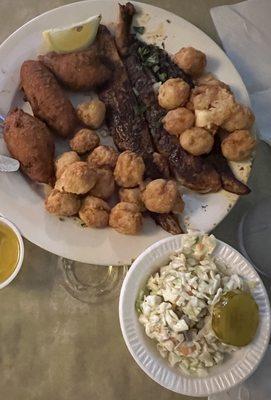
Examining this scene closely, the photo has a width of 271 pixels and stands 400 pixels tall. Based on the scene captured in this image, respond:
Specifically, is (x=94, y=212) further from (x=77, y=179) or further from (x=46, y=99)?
(x=46, y=99)

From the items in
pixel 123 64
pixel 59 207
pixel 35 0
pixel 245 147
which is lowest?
pixel 245 147

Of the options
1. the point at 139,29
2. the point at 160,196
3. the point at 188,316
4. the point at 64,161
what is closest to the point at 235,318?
the point at 188,316

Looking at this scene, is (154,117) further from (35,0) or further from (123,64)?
(35,0)

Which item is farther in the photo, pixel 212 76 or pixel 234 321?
pixel 212 76

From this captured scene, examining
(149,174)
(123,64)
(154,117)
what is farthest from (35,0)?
(149,174)

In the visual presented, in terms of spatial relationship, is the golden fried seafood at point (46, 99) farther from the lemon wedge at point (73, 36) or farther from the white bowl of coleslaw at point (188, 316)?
the white bowl of coleslaw at point (188, 316)

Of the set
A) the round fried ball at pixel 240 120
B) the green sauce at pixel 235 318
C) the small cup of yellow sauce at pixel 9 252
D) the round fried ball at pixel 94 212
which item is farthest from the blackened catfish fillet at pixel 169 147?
the small cup of yellow sauce at pixel 9 252
